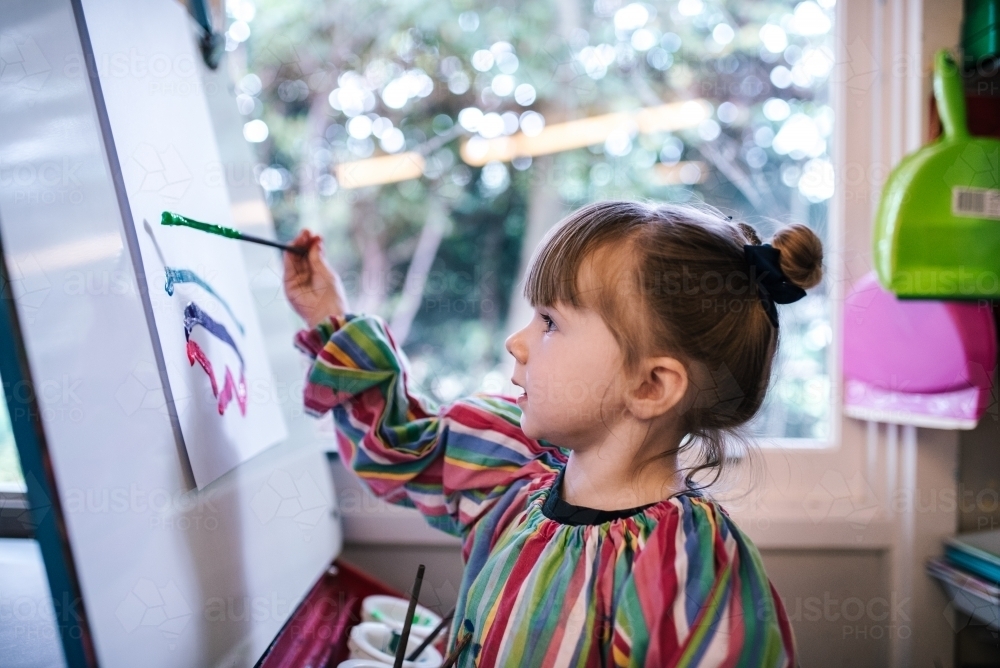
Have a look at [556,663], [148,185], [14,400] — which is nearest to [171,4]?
[148,185]

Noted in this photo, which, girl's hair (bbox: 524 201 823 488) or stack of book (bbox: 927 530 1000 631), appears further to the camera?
stack of book (bbox: 927 530 1000 631)

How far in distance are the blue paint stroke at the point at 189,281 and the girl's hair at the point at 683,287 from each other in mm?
327

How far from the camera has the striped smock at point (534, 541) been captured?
0.56m

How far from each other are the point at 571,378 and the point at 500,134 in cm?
58

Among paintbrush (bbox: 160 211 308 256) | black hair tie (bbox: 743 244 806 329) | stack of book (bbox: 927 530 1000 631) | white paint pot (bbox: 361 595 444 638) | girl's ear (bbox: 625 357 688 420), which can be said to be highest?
paintbrush (bbox: 160 211 308 256)

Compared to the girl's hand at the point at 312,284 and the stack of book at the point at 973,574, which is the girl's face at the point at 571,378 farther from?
the stack of book at the point at 973,574

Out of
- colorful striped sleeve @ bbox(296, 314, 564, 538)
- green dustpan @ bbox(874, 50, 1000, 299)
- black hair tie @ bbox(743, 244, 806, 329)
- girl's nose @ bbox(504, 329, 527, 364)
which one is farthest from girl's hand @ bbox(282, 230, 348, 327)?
green dustpan @ bbox(874, 50, 1000, 299)

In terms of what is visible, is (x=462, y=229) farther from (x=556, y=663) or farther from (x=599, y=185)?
(x=556, y=663)

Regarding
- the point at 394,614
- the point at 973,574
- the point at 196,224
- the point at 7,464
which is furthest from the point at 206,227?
the point at 973,574

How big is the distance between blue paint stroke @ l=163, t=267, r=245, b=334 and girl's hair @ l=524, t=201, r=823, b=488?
327 mm

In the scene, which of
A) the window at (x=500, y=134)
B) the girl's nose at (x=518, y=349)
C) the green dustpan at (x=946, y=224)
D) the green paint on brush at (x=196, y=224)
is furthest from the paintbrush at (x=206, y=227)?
the green dustpan at (x=946, y=224)

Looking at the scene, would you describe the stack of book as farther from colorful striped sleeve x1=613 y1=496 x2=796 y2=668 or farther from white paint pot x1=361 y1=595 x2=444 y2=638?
white paint pot x1=361 y1=595 x2=444 y2=638

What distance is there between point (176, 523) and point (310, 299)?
30cm

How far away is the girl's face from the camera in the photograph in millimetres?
642
